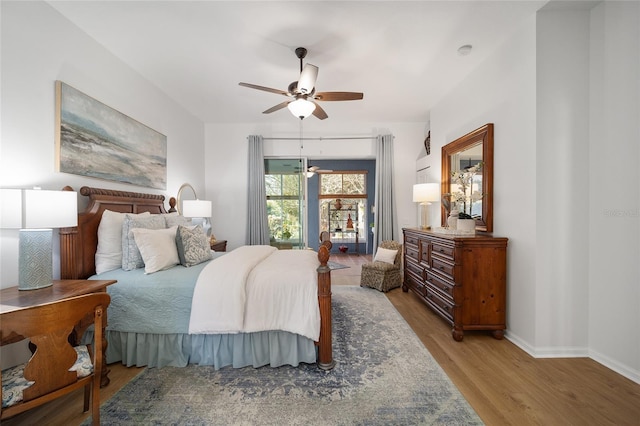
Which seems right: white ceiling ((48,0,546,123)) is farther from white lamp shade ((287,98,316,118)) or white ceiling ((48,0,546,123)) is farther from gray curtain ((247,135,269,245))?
gray curtain ((247,135,269,245))

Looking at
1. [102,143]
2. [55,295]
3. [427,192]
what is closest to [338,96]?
[427,192]

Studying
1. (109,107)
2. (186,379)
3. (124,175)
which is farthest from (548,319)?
(109,107)

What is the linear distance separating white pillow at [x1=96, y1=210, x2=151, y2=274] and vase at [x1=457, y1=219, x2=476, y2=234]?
3.46 m

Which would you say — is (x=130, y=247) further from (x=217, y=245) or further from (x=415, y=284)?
(x=415, y=284)

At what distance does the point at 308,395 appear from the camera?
1747 millimetres

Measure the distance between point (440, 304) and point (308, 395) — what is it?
1.75 m

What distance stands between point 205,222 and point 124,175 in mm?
1501

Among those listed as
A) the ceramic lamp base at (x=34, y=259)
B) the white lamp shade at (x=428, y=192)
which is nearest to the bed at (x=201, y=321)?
the ceramic lamp base at (x=34, y=259)

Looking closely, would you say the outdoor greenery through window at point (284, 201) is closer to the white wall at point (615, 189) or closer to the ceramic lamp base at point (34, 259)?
the ceramic lamp base at point (34, 259)

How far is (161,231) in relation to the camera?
8.09 feet

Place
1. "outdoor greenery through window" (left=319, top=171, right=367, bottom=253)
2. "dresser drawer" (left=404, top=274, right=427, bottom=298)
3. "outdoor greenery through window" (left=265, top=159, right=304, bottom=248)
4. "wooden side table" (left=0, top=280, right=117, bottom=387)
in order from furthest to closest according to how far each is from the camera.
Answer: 1. "outdoor greenery through window" (left=319, top=171, right=367, bottom=253)
2. "outdoor greenery through window" (left=265, top=159, right=304, bottom=248)
3. "dresser drawer" (left=404, top=274, right=427, bottom=298)
4. "wooden side table" (left=0, top=280, right=117, bottom=387)

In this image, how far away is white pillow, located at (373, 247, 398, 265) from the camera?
415 cm

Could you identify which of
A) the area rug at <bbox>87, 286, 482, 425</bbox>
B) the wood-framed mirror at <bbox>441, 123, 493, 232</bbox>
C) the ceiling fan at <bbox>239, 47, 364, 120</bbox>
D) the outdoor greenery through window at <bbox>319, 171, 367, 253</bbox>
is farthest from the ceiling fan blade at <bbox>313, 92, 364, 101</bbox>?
the outdoor greenery through window at <bbox>319, 171, 367, 253</bbox>

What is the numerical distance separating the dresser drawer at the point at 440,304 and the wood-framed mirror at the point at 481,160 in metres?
0.89
